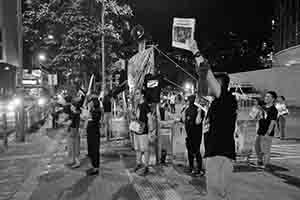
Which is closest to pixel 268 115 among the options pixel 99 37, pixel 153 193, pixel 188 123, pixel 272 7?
pixel 188 123

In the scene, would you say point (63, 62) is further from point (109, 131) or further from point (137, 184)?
point (137, 184)

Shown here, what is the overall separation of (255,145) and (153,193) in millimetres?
3196

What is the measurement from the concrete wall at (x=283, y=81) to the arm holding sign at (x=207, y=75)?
8.79 m

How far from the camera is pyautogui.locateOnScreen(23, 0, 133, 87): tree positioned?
14109mm

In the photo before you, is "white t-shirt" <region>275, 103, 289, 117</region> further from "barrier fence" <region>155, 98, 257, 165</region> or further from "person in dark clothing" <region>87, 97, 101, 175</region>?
"person in dark clothing" <region>87, 97, 101, 175</region>

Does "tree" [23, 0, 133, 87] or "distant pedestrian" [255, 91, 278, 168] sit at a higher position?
"tree" [23, 0, 133, 87]

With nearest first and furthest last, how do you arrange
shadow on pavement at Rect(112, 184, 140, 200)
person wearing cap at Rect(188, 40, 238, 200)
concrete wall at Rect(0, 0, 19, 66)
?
person wearing cap at Rect(188, 40, 238, 200), shadow on pavement at Rect(112, 184, 140, 200), concrete wall at Rect(0, 0, 19, 66)

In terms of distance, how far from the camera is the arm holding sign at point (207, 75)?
2875mm

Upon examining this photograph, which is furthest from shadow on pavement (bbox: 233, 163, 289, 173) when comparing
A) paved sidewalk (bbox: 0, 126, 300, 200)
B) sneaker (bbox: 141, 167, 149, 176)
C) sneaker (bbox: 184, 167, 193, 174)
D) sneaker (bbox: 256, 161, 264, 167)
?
sneaker (bbox: 141, 167, 149, 176)

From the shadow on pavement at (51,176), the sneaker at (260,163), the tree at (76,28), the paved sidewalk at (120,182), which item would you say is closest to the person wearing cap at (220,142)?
the paved sidewalk at (120,182)

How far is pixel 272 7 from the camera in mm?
32062

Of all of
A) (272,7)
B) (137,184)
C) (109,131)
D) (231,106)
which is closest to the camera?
(231,106)

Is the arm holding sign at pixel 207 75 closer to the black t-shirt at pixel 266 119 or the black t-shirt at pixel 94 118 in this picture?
the black t-shirt at pixel 94 118

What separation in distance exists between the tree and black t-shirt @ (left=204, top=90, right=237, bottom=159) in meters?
11.1
